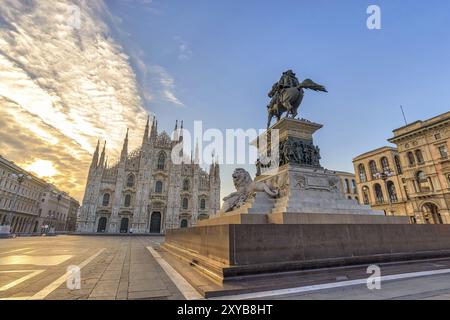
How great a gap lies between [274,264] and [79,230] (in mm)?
43370

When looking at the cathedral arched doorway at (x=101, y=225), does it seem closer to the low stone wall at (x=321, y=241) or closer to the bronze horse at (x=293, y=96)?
the bronze horse at (x=293, y=96)

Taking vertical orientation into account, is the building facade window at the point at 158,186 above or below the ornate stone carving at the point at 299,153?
above

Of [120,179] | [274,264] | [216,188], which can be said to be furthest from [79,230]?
[274,264]

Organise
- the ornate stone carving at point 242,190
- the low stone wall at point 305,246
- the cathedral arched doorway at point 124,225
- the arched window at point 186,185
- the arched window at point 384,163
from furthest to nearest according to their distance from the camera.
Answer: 1. the arched window at point 186,185
2. the cathedral arched doorway at point 124,225
3. the arched window at point 384,163
4. the ornate stone carving at point 242,190
5. the low stone wall at point 305,246

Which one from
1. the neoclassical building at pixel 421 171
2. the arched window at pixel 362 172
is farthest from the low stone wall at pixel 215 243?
the arched window at pixel 362 172

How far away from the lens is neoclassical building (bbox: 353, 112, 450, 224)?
989 inches

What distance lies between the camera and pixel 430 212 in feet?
87.5

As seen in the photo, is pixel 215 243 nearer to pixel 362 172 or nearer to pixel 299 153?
pixel 299 153

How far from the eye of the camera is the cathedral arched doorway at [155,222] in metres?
41.0

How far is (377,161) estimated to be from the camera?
3597 centimetres

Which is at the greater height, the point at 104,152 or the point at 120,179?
the point at 104,152
